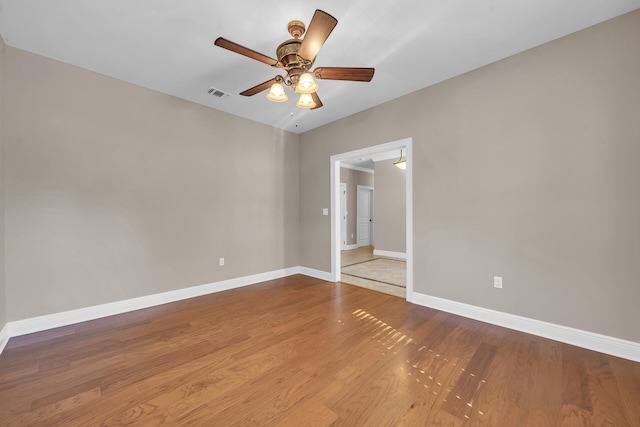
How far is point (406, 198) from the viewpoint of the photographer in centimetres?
377

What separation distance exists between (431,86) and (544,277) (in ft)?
8.03

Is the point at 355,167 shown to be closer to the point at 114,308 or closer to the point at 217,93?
the point at 217,93

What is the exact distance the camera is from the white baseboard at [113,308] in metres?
2.50

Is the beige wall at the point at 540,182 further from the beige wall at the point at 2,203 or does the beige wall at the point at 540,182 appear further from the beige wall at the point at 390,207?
the beige wall at the point at 2,203

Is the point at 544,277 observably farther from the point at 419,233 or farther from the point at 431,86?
the point at 431,86

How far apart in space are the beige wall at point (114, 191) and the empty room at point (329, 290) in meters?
0.02

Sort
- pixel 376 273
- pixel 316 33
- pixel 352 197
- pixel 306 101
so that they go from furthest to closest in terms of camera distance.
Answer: pixel 352 197
pixel 376 273
pixel 306 101
pixel 316 33

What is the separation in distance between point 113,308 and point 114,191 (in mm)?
1375

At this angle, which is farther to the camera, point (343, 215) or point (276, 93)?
point (343, 215)

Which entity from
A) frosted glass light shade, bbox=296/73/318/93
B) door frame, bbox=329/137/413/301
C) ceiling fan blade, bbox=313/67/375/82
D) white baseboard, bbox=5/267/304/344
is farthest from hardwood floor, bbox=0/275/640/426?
ceiling fan blade, bbox=313/67/375/82

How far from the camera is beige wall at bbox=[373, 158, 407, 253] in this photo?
691 centimetres

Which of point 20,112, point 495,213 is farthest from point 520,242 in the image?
point 20,112

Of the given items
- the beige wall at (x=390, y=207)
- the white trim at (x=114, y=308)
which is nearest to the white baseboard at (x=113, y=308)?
the white trim at (x=114, y=308)

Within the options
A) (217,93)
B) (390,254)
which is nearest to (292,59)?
(217,93)
